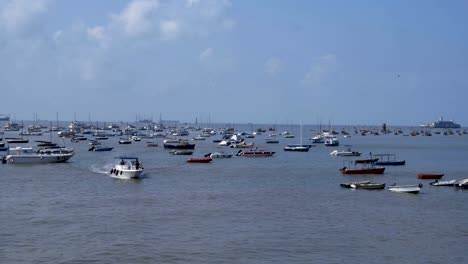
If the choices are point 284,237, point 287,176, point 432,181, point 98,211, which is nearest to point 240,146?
point 287,176

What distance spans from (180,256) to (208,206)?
1383cm

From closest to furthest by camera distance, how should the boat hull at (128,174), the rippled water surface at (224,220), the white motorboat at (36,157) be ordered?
1. the rippled water surface at (224,220)
2. the boat hull at (128,174)
3. the white motorboat at (36,157)

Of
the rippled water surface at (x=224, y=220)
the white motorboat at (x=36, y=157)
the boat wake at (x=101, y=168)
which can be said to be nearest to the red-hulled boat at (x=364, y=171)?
the rippled water surface at (x=224, y=220)

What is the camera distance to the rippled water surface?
2867 centimetres

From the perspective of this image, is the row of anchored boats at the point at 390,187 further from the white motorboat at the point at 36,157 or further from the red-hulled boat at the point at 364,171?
the white motorboat at the point at 36,157

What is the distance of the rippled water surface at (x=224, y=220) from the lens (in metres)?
28.7

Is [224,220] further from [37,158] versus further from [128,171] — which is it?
[37,158]

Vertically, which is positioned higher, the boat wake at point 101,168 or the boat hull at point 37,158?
the boat hull at point 37,158

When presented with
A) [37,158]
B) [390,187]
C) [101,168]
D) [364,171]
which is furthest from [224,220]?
[37,158]

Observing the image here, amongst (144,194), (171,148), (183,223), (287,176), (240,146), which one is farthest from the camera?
(240,146)

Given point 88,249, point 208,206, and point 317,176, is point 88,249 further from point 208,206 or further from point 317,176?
point 317,176

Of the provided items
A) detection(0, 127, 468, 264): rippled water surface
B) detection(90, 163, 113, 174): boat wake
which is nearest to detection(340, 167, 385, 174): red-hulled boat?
detection(0, 127, 468, 264): rippled water surface

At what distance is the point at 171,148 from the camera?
112 m

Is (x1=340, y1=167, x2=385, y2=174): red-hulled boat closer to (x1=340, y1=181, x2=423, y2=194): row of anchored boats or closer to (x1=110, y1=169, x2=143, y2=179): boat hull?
(x1=340, y1=181, x2=423, y2=194): row of anchored boats
